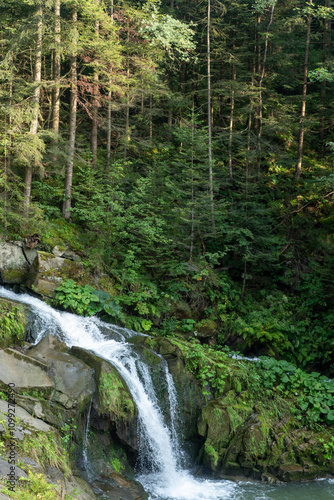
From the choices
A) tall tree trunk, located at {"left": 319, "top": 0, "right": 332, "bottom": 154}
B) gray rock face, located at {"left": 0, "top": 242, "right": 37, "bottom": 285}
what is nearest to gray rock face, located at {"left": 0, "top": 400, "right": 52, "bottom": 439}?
gray rock face, located at {"left": 0, "top": 242, "right": 37, "bottom": 285}

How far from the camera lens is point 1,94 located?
12.2 metres

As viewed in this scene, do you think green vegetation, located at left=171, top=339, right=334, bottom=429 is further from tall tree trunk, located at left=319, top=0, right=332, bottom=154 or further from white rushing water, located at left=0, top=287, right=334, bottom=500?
tall tree trunk, located at left=319, top=0, right=332, bottom=154

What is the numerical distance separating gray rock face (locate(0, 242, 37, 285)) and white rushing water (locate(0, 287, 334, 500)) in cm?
115

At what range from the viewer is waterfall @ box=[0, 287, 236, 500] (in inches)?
313

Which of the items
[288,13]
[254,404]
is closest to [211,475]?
[254,404]

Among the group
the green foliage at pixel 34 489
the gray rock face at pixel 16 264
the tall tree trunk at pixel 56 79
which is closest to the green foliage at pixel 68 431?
the green foliage at pixel 34 489

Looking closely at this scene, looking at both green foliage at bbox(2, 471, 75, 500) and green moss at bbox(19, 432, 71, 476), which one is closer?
green foliage at bbox(2, 471, 75, 500)

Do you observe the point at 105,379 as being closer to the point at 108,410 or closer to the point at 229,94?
the point at 108,410

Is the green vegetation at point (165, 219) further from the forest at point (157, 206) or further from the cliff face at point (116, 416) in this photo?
the cliff face at point (116, 416)

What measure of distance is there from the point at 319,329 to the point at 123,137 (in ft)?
35.7

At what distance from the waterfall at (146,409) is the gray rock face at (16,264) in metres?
0.73

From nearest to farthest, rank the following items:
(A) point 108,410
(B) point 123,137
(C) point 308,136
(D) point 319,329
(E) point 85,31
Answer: (A) point 108,410, (D) point 319,329, (E) point 85,31, (B) point 123,137, (C) point 308,136

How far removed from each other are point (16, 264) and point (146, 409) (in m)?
5.46

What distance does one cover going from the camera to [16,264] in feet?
36.1
